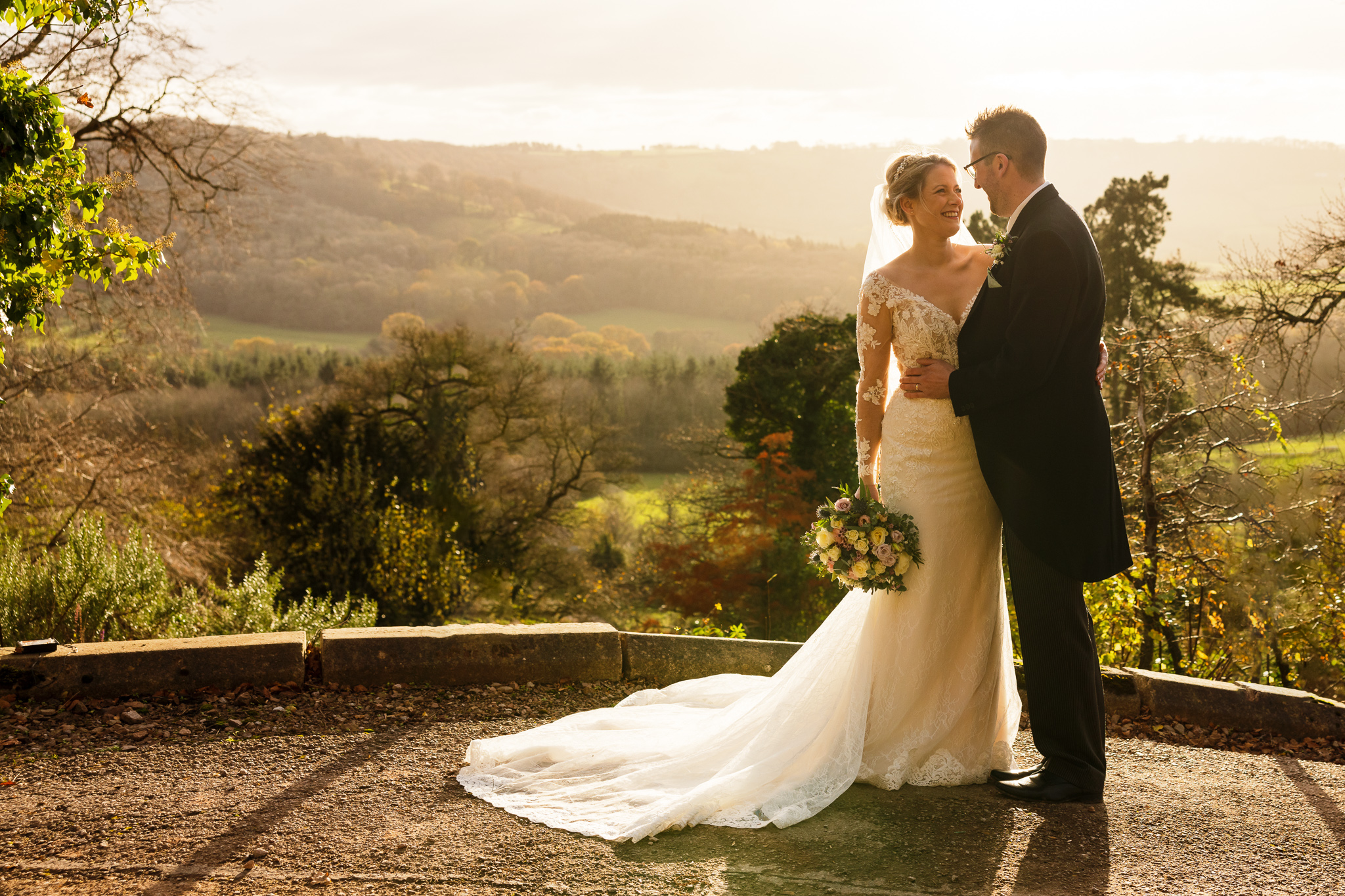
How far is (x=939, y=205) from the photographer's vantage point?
335 centimetres

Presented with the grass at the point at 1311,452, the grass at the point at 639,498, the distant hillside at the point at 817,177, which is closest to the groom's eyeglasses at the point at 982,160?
the grass at the point at 1311,452

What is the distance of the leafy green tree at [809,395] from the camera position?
16.7 metres

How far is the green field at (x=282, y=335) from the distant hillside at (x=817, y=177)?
1743 cm

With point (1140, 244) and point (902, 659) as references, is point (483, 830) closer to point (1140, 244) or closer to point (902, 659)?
point (902, 659)

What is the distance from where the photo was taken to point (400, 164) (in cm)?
5512

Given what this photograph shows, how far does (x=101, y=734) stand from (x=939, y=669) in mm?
3521

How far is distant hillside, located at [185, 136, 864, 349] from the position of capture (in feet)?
137

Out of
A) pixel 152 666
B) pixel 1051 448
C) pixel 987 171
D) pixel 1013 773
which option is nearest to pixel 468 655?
pixel 152 666

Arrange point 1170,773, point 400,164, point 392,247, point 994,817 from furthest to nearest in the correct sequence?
point 400,164 → point 392,247 → point 1170,773 → point 994,817

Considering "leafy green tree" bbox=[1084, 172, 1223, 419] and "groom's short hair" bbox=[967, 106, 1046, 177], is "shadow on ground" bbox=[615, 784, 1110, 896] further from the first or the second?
"leafy green tree" bbox=[1084, 172, 1223, 419]

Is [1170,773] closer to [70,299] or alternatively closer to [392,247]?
[70,299]

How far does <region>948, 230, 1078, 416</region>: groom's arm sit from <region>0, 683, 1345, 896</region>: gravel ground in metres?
1.51

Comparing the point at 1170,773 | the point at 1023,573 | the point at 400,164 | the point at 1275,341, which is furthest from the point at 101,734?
the point at 400,164

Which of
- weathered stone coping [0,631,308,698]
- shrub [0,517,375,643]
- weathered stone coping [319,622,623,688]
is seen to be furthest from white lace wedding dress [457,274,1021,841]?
shrub [0,517,375,643]
